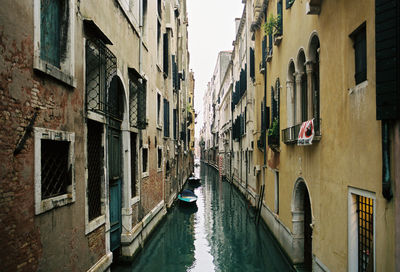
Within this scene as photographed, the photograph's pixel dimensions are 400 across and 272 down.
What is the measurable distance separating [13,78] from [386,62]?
4067 millimetres

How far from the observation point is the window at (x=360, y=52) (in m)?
4.61

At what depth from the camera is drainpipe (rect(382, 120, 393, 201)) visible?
374 cm

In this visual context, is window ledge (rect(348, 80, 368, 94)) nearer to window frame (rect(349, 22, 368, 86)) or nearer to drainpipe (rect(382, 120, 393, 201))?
window frame (rect(349, 22, 368, 86))

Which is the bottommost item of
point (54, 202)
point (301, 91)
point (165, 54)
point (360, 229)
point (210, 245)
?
point (210, 245)

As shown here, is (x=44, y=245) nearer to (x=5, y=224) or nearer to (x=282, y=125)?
(x=5, y=224)

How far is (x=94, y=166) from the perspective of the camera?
6.54m

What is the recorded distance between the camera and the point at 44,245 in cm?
424

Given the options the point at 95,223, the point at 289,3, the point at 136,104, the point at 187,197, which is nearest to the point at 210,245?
the point at 136,104

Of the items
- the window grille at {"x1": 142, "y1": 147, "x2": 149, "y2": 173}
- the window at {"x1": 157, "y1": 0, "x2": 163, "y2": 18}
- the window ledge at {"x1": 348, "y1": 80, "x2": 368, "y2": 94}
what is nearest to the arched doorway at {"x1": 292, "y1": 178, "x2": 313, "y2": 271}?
the window ledge at {"x1": 348, "y1": 80, "x2": 368, "y2": 94}

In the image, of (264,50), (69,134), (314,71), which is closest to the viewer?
(69,134)

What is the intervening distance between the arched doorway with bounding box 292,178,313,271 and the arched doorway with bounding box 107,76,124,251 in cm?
434

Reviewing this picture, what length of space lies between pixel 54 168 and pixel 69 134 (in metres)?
0.56

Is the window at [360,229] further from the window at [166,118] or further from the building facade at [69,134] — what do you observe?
the window at [166,118]

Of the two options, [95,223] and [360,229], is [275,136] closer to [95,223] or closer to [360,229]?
[360,229]
